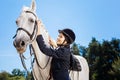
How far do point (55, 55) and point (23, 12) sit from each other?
1052 millimetres

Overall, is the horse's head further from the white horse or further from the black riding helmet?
the black riding helmet

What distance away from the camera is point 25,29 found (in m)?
6.36

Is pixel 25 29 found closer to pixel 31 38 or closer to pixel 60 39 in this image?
pixel 31 38

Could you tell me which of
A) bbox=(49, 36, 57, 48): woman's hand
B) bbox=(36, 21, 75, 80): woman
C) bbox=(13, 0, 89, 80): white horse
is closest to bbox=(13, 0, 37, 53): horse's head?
bbox=(13, 0, 89, 80): white horse

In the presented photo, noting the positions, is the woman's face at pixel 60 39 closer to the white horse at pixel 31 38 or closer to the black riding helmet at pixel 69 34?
the black riding helmet at pixel 69 34

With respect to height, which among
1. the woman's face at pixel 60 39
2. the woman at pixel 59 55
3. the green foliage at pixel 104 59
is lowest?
the woman at pixel 59 55

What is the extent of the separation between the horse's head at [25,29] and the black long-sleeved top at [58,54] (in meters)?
0.27

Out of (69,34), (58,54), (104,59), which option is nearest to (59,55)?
(58,54)

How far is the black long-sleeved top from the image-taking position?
5965mm

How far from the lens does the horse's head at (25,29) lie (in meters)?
6.15

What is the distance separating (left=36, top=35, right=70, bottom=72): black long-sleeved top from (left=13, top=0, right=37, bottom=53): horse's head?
266 mm

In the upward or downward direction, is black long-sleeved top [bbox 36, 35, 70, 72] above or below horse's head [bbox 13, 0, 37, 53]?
below

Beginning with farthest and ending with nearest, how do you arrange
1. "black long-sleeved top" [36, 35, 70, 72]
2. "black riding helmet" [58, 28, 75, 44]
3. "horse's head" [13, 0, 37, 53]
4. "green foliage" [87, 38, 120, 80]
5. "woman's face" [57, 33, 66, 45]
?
"green foliage" [87, 38, 120, 80] < "black riding helmet" [58, 28, 75, 44] < "woman's face" [57, 33, 66, 45] < "horse's head" [13, 0, 37, 53] < "black long-sleeved top" [36, 35, 70, 72]

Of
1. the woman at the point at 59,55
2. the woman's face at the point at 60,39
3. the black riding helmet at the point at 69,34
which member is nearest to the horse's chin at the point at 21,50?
the woman at the point at 59,55
